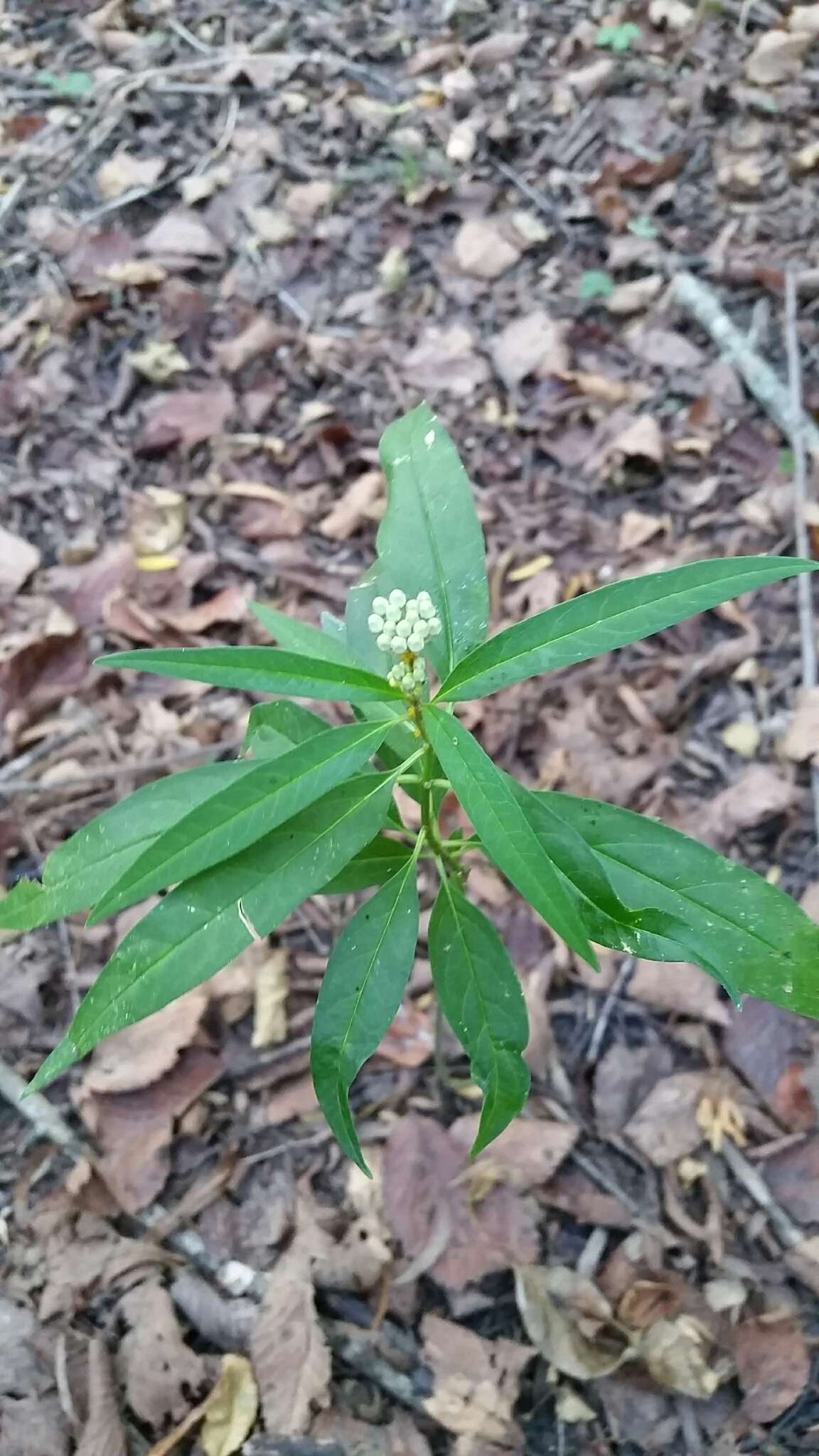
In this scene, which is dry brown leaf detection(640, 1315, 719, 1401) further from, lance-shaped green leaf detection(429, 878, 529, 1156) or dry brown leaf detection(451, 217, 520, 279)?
dry brown leaf detection(451, 217, 520, 279)

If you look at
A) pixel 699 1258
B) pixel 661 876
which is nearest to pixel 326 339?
pixel 661 876

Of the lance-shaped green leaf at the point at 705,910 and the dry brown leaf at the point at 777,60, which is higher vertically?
the dry brown leaf at the point at 777,60

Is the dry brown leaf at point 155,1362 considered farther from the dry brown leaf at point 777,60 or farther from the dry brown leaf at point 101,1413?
the dry brown leaf at point 777,60

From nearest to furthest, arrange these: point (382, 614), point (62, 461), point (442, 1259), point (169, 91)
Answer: point (382, 614) → point (442, 1259) → point (62, 461) → point (169, 91)

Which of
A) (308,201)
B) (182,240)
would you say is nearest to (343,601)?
(182,240)

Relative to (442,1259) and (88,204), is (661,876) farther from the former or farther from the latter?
(88,204)

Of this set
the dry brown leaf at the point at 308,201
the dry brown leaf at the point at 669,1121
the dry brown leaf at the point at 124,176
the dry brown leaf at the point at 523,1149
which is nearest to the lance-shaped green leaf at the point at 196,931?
the dry brown leaf at the point at 523,1149
